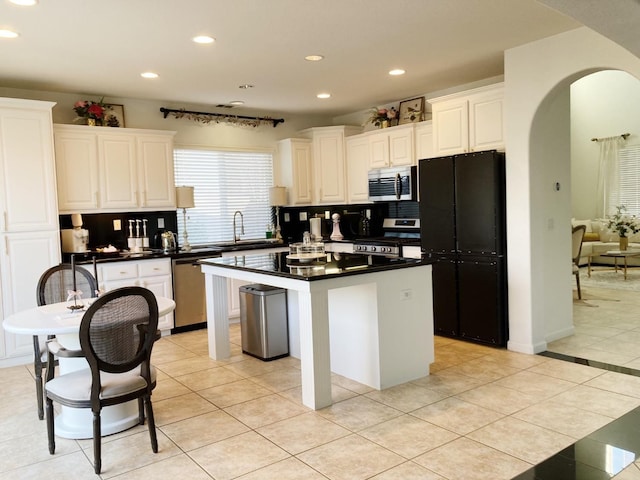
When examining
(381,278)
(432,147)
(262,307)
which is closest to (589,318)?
(432,147)

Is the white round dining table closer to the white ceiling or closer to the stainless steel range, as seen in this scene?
Answer: the white ceiling

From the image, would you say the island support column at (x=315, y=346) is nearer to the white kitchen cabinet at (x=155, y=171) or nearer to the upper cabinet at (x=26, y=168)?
the upper cabinet at (x=26, y=168)

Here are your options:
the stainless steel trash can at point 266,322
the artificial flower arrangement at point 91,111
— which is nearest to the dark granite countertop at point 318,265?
the stainless steel trash can at point 266,322

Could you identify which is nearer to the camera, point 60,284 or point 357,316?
point 60,284

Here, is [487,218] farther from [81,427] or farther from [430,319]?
→ [81,427]

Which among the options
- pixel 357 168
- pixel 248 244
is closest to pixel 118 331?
pixel 248 244

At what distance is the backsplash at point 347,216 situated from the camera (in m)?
6.83

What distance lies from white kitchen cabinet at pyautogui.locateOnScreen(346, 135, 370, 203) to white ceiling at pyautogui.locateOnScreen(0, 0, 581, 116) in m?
0.95

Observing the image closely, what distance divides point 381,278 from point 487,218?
58.9 inches

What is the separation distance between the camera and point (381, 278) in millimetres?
3699

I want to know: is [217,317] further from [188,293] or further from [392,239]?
[392,239]

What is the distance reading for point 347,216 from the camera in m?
6.95

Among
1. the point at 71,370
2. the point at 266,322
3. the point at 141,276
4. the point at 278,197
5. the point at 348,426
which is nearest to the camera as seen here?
the point at 348,426

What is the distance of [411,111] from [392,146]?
1.69ft
